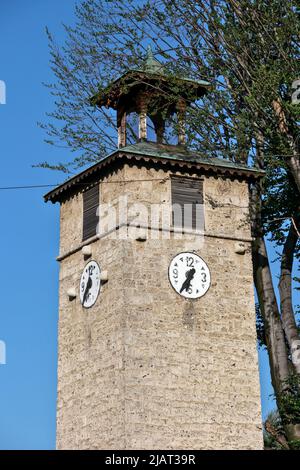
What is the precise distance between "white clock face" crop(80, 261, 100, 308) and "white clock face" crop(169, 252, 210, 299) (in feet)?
5.37

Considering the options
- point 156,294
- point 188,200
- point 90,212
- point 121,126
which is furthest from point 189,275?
point 121,126

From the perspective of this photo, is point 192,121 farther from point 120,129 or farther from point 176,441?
point 176,441

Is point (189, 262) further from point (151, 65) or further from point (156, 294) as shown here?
point (151, 65)

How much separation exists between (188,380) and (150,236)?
3123 mm

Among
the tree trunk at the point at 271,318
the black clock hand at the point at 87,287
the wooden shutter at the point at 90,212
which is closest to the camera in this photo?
the black clock hand at the point at 87,287

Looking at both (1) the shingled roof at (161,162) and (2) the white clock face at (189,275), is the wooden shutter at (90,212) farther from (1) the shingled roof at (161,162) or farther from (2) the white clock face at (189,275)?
(2) the white clock face at (189,275)

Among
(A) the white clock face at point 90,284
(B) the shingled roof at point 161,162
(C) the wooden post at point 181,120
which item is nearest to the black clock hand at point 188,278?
(A) the white clock face at point 90,284

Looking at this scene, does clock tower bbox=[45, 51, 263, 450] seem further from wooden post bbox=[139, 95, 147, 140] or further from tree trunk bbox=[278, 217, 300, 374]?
tree trunk bbox=[278, 217, 300, 374]

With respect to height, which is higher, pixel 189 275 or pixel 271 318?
pixel 189 275

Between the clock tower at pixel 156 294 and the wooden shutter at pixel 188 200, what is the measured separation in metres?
0.03

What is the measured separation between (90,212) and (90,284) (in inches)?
67.3

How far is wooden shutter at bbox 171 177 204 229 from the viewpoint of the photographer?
28375mm

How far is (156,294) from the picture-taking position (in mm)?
27375

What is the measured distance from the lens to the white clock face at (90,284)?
28156 mm
